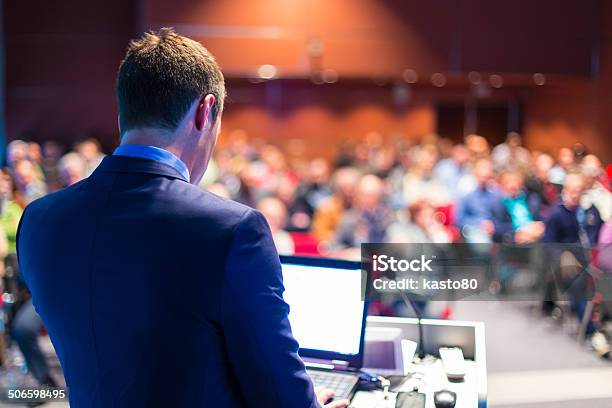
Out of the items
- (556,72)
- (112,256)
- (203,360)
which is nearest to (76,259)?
(112,256)

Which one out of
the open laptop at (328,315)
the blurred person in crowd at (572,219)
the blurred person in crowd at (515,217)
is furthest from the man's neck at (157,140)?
the blurred person in crowd at (515,217)

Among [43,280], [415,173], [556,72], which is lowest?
[415,173]

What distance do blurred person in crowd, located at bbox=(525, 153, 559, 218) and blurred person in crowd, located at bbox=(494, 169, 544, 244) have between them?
66 mm

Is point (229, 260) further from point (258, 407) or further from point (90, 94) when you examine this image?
point (90, 94)

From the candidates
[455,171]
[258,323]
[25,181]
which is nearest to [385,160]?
[455,171]

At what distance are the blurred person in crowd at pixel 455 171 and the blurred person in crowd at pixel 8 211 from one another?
15.4 feet

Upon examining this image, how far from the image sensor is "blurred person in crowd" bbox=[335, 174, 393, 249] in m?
4.93

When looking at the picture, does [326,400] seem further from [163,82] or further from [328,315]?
[163,82]

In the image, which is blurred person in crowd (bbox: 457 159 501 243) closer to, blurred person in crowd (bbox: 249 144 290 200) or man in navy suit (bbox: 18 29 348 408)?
blurred person in crowd (bbox: 249 144 290 200)

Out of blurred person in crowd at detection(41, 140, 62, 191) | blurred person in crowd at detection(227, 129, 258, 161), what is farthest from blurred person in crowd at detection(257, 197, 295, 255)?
blurred person in crowd at detection(41, 140, 62, 191)

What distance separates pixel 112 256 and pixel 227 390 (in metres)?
0.25

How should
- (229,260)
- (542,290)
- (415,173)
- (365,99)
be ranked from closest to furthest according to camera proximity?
(229,260)
(542,290)
(415,173)
(365,99)

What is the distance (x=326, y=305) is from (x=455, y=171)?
682 centimetres

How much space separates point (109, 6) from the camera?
998cm
